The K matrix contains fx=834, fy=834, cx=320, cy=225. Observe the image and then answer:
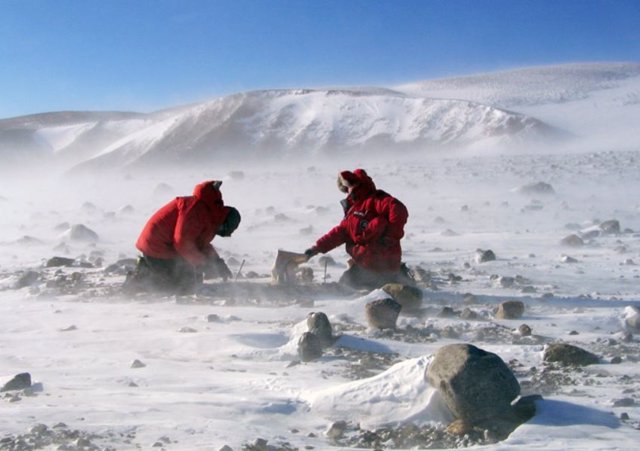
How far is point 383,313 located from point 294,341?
0.87 meters

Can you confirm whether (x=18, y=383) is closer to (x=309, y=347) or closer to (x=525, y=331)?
(x=309, y=347)

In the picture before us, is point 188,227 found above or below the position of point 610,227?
above

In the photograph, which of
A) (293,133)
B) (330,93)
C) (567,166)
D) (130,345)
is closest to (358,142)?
(293,133)

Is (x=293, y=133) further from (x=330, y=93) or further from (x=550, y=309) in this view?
(x=550, y=309)

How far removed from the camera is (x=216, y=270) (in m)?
7.79

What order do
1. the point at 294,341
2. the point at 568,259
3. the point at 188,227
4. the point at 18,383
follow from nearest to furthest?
1. the point at 18,383
2. the point at 294,341
3. the point at 188,227
4. the point at 568,259

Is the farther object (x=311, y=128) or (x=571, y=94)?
(x=571, y=94)

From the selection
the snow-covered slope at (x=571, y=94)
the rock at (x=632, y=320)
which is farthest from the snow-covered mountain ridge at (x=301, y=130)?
the rock at (x=632, y=320)

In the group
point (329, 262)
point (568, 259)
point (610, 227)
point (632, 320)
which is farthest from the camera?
point (610, 227)

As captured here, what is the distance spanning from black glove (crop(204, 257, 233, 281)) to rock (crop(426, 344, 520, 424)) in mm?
4082

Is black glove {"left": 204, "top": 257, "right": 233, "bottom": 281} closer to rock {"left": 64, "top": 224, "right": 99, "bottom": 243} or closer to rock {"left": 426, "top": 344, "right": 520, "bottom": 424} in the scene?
rock {"left": 426, "top": 344, "right": 520, "bottom": 424}

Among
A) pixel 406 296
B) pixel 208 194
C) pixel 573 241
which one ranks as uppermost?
pixel 208 194

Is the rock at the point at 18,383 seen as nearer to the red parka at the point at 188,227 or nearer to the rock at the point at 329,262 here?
the red parka at the point at 188,227

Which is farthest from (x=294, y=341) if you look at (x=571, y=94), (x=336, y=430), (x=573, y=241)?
(x=571, y=94)
